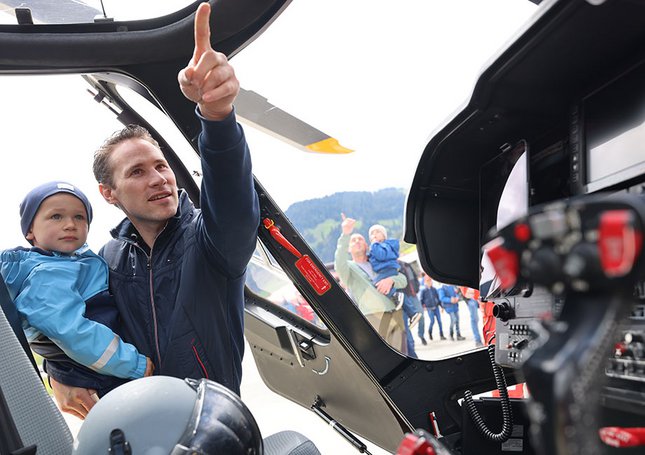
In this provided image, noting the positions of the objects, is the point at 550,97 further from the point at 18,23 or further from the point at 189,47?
the point at 18,23

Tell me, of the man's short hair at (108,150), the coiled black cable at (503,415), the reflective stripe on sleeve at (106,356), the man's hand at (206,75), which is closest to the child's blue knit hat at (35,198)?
the man's short hair at (108,150)

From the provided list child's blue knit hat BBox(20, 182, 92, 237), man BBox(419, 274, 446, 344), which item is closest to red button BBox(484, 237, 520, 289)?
child's blue knit hat BBox(20, 182, 92, 237)

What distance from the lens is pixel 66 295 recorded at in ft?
5.04

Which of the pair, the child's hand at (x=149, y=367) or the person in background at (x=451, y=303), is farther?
the person in background at (x=451, y=303)

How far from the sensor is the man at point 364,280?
10.2 feet

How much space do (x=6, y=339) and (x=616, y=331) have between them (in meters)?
1.20

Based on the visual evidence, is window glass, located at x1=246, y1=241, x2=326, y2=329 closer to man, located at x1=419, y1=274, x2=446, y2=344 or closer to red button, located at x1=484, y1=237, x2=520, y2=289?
red button, located at x1=484, y1=237, x2=520, y2=289

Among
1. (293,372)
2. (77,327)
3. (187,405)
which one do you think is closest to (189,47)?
(77,327)

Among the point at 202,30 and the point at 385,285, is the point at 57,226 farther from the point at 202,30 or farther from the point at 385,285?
the point at 385,285

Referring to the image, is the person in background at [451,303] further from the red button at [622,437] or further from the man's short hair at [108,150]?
the red button at [622,437]

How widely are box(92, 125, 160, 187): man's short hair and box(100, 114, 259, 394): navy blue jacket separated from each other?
20 cm

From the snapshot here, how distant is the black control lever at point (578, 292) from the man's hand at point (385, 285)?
321cm

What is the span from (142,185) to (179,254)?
249 millimetres

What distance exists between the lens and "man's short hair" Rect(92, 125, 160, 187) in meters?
1.78
